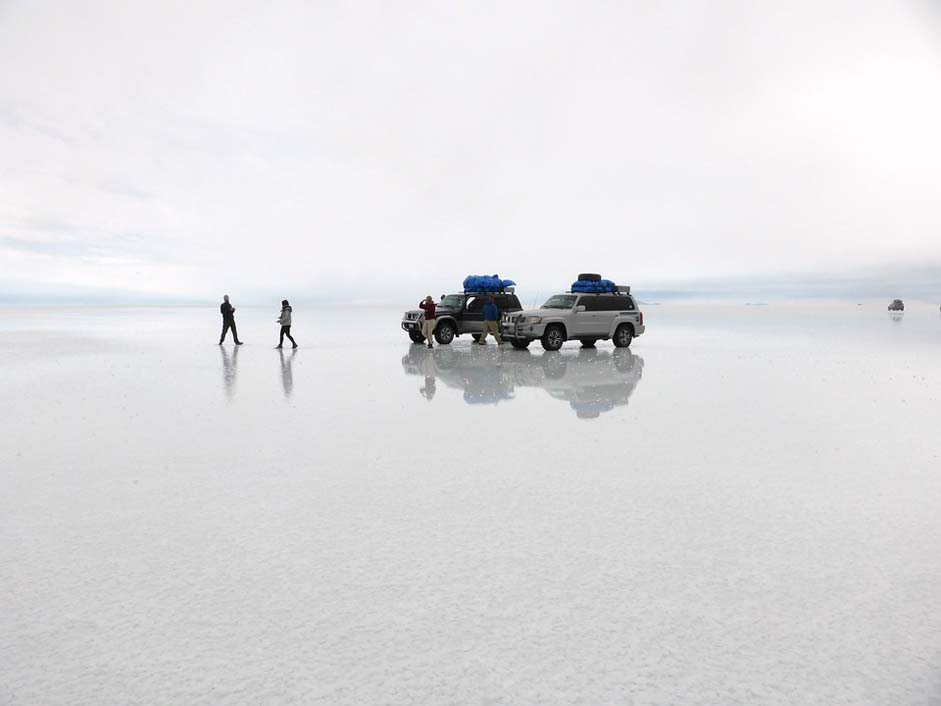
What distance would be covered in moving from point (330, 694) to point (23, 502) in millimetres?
4611

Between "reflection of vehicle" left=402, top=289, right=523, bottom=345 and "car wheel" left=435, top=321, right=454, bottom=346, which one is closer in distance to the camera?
"reflection of vehicle" left=402, top=289, right=523, bottom=345

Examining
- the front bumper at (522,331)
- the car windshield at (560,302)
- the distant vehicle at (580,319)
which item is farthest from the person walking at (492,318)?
the car windshield at (560,302)

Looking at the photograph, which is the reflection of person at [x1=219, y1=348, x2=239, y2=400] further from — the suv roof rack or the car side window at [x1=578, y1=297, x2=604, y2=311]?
the car side window at [x1=578, y1=297, x2=604, y2=311]

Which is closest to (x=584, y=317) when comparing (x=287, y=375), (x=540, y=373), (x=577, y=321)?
(x=577, y=321)

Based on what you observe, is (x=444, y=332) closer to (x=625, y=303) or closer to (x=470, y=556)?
(x=625, y=303)

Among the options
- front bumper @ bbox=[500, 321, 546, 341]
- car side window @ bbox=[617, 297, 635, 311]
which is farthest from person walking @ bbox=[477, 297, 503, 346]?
car side window @ bbox=[617, 297, 635, 311]

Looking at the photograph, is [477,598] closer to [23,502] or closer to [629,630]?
[629,630]

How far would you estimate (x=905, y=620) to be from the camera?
12.3 feet

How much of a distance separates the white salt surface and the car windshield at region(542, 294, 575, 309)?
44.9ft

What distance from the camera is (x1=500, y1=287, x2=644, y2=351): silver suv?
23.5 m

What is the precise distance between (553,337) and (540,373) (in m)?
7.12

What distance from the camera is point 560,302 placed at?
24.6 m

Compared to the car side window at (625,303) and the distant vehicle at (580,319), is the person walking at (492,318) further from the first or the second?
the car side window at (625,303)

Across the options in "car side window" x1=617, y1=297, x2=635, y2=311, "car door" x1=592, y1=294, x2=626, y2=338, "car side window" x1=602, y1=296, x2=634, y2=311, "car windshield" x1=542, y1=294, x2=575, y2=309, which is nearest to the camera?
"car windshield" x1=542, y1=294, x2=575, y2=309
